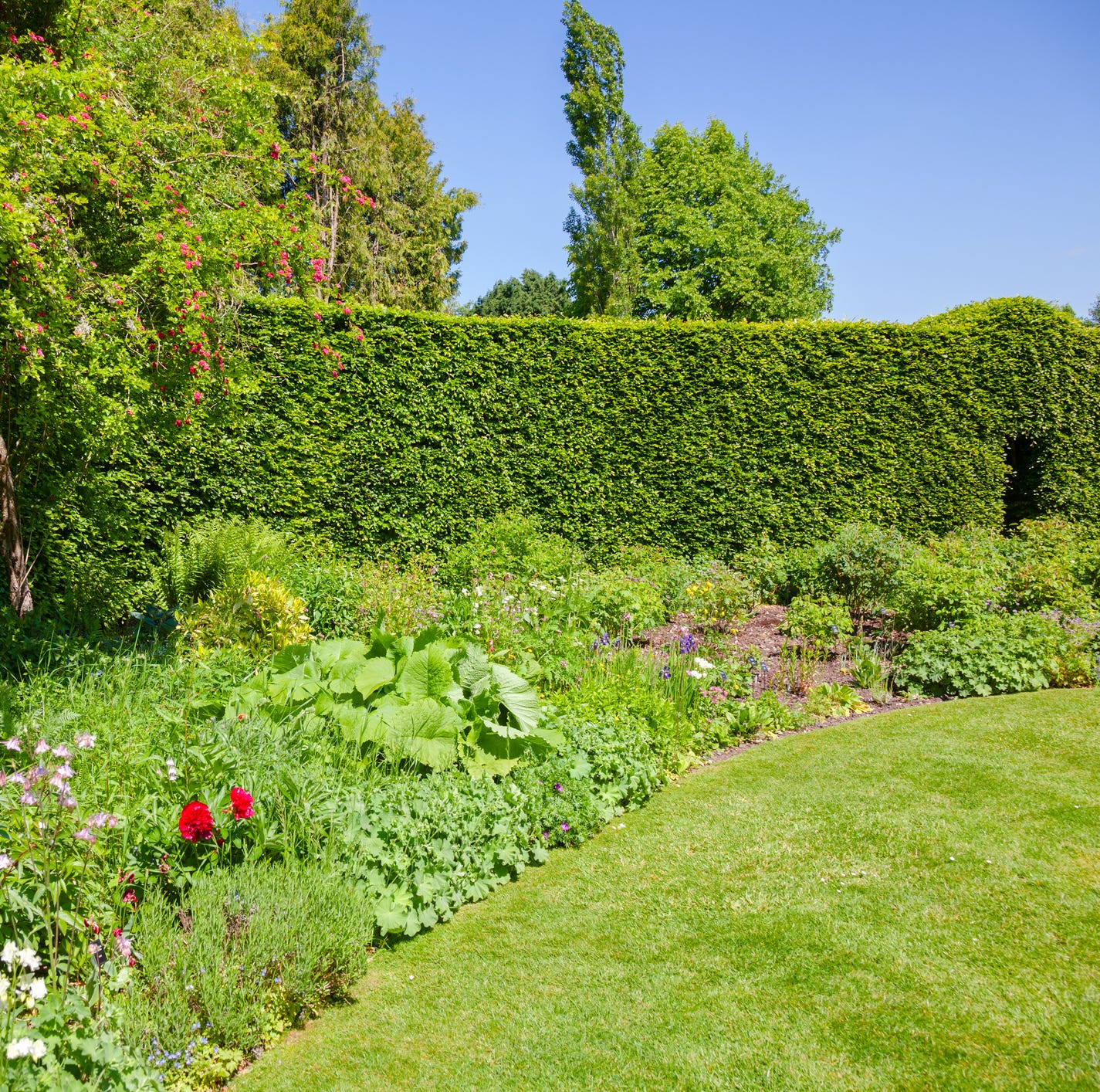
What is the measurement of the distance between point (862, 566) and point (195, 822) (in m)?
7.37

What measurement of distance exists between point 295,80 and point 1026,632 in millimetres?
21303

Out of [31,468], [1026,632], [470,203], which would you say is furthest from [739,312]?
[31,468]

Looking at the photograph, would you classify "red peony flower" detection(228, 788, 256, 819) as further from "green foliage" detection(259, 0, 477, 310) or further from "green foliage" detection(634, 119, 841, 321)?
"green foliage" detection(634, 119, 841, 321)

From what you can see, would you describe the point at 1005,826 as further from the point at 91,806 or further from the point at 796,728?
the point at 91,806

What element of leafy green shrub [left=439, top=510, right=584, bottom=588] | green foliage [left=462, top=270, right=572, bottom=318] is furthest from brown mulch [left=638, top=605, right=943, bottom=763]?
green foliage [left=462, top=270, right=572, bottom=318]

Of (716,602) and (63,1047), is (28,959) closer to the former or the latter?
(63,1047)

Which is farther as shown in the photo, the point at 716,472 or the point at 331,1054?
the point at 716,472

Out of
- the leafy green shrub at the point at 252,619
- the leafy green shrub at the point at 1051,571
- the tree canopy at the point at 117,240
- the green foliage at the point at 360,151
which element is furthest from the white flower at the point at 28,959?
the green foliage at the point at 360,151

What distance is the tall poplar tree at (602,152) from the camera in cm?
2167

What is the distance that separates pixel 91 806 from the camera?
9.90ft

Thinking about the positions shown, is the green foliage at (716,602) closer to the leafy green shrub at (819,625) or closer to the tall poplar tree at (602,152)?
the leafy green shrub at (819,625)

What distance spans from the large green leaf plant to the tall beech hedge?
13.5 ft

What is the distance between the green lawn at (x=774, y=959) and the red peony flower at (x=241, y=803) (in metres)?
0.83

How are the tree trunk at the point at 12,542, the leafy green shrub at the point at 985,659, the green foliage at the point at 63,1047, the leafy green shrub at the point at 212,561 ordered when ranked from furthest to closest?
the leafy green shrub at the point at 212,561 → the leafy green shrub at the point at 985,659 → the tree trunk at the point at 12,542 → the green foliage at the point at 63,1047
